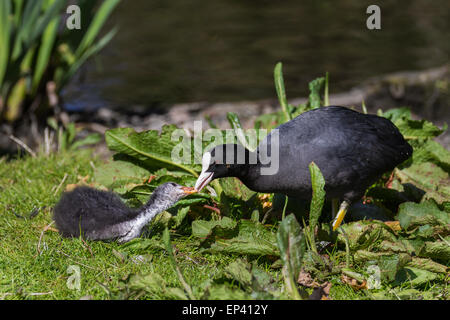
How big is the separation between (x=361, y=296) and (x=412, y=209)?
2.85ft

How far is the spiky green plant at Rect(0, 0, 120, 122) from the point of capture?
5090mm

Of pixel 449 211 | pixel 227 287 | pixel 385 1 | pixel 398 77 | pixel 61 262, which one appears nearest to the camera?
pixel 227 287

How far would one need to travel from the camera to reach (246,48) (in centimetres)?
1045

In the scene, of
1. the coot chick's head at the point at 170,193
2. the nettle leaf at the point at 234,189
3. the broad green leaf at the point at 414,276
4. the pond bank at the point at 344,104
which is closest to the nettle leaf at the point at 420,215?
the broad green leaf at the point at 414,276

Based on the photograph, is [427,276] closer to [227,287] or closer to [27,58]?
[227,287]

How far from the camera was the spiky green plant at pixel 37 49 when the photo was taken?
5090 mm

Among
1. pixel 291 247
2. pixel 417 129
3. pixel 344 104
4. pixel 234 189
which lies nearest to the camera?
pixel 291 247

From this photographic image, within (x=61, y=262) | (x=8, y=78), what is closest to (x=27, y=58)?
(x=8, y=78)

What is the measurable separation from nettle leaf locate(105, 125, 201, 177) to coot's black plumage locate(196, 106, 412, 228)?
72 cm

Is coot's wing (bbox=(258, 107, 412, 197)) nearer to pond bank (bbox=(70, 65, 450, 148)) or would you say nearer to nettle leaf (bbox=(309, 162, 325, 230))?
nettle leaf (bbox=(309, 162, 325, 230))

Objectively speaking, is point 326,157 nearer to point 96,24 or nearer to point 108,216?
point 108,216

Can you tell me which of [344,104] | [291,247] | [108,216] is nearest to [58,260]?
[108,216]

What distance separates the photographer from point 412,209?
11.5 feet

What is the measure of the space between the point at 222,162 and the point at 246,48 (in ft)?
24.8
